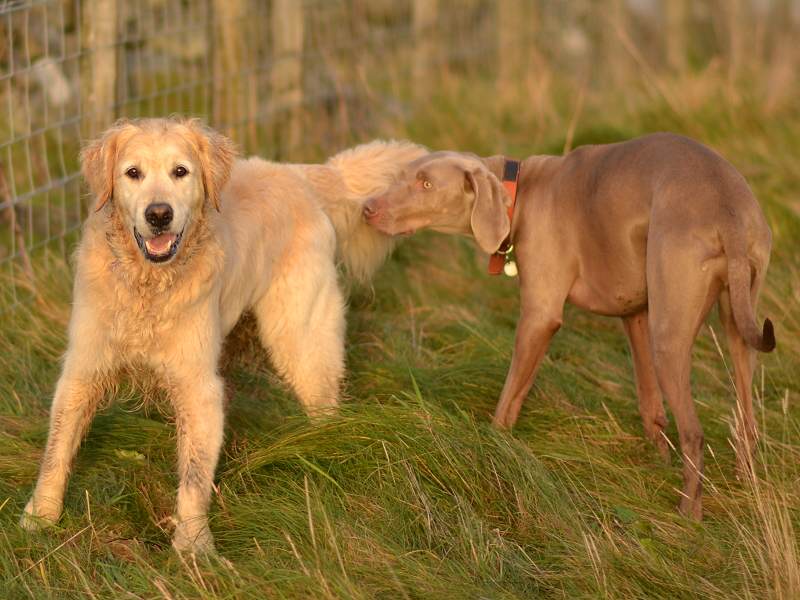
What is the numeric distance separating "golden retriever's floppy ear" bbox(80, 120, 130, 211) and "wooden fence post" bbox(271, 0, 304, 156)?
395 centimetres

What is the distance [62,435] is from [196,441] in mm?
438

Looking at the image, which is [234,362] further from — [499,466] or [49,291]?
[499,466]

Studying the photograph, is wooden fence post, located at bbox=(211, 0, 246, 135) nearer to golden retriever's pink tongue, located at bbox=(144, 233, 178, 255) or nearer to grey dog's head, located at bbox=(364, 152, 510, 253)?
grey dog's head, located at bbox=(364, 152, 510, 253)

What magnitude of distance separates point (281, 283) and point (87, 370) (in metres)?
0.91

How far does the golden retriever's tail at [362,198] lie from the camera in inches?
195

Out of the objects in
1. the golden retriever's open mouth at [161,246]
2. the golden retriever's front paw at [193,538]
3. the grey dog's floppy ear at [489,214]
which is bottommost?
the golden retriever's front paw at [193,538]

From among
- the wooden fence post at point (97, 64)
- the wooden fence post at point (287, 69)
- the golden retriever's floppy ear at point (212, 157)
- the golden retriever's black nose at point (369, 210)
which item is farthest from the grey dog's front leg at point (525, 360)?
the wooden fence post at point (287, 69)

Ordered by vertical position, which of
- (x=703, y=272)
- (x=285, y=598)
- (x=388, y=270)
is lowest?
(x=388, y=270)

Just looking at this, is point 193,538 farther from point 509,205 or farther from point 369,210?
point 509,205

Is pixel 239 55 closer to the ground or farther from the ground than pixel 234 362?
farther from the ground

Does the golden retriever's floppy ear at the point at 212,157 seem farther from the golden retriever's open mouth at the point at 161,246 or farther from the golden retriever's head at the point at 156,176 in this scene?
the golden retriever's open mouth at the point at 161,246

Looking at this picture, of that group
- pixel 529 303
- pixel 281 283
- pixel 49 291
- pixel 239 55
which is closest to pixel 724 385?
pixel 529 303

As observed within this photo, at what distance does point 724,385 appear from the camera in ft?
15.6

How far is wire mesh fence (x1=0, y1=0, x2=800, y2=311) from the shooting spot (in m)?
6.02
